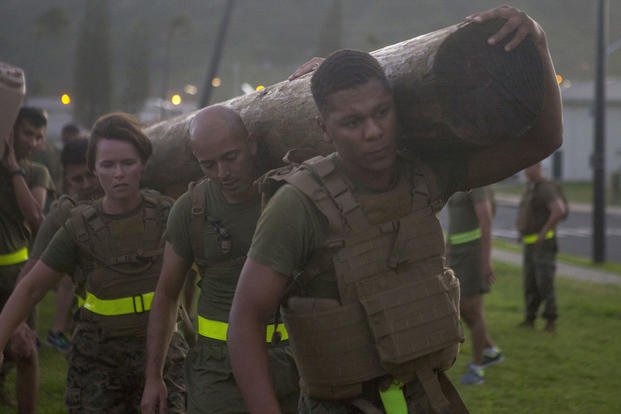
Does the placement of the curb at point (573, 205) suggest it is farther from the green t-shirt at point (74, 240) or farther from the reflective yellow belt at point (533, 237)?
the green t-shirt at point (74, 240)

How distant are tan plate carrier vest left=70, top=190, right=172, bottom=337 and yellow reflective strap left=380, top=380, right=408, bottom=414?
7.04 feet

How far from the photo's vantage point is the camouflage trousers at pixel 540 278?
10320 millimetres

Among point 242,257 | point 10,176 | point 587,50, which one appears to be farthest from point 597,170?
point 587,50

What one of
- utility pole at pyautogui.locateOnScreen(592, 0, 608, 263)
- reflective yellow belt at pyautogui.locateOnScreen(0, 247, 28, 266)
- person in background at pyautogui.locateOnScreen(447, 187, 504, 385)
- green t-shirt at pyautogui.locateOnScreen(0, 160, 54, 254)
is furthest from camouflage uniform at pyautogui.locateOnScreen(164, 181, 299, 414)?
utility pole at pyautogui.locateOnScreen(592, 0, 608, 263)

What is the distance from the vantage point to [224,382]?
434 cm

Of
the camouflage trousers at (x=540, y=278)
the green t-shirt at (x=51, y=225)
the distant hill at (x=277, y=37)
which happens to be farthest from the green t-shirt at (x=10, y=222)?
the distant hill at (x=277, y=37)

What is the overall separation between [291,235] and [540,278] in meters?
7.77

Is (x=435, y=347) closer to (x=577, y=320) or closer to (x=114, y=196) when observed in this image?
(x=114, y=196)

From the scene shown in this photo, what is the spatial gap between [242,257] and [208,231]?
19 cm

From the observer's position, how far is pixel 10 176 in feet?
22.1

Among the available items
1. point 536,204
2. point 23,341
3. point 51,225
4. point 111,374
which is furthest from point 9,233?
point 536,204

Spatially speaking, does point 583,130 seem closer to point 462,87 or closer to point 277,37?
point 462,87

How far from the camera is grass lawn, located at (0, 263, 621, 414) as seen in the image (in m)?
7.39

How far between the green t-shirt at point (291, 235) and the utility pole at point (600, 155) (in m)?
15.1
